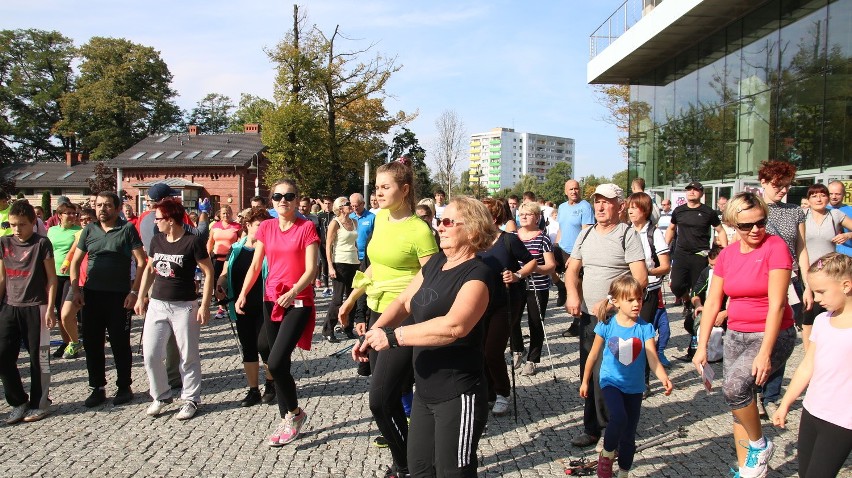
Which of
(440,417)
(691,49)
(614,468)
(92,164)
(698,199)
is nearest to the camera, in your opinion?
(440,417)

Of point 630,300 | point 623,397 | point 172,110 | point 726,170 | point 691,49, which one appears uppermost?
point 172,110

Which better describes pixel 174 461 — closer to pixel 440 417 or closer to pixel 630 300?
pixel 440 417

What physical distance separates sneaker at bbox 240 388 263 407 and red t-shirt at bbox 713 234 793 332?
13.4ft

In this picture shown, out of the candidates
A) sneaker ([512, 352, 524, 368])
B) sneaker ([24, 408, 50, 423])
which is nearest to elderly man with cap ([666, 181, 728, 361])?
sneaker ([512, 352, 524, 368])

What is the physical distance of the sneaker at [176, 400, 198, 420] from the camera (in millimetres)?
5578

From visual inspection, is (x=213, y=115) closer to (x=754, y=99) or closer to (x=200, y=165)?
(x=200, y=165)

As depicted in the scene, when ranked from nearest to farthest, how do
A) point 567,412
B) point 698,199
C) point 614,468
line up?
point 614,468 < point 567,412 < point 698,199

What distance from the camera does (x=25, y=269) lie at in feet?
18.6

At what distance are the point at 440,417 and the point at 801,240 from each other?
354 centimetres

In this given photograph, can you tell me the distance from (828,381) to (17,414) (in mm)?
5931

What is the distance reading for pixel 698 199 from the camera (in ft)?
27.1

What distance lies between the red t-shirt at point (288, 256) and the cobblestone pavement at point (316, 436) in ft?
3.80

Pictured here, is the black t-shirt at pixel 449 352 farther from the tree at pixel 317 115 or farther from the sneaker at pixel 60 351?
the tree at pixel 317 115

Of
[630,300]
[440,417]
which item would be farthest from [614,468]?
[440,417]
